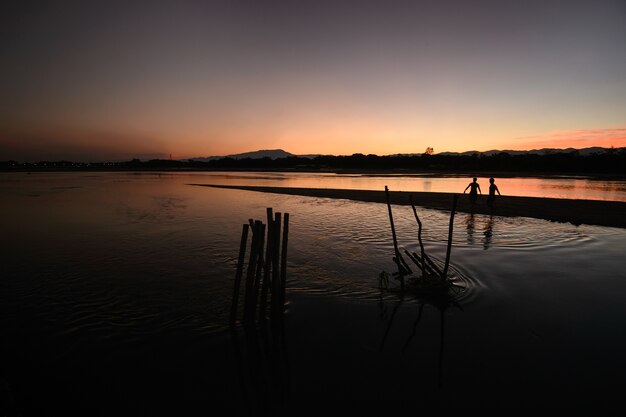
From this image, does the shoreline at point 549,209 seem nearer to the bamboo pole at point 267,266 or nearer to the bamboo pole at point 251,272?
the bamboo pole at point 267,266

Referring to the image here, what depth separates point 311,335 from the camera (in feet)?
24.0

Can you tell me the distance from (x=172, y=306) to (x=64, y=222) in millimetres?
16497

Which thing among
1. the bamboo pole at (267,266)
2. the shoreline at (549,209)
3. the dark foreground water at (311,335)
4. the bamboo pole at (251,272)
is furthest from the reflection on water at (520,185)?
the bamboo pole at (251,272)

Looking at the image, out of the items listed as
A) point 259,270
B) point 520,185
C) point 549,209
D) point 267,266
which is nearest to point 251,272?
point 259,270

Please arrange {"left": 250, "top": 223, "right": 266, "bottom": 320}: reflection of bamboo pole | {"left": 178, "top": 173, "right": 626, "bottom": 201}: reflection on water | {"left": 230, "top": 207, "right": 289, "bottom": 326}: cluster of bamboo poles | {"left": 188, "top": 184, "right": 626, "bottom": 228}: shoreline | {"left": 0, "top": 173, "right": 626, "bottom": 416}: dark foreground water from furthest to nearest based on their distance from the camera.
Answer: {"left": 178, "top": 173, "right": 626, "bottom": 201}: reflection on water, {"left": 188, "top": 184, "right": 626, "bottom": 228}: shoreline, {"left": 250, "top": 223, "right": 266, "bottom": 320}: reflection of bamboo pole, {"left": 230, "top": 207, "right": 289, "bottom": 326}: cluster of bamboo poles, {"left": 0, "top": 173, "right": 626, "bottom": 416}: dark foreground water

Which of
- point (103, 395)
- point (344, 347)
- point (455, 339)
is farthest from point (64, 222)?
point (455, 339)

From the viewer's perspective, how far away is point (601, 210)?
2308cm

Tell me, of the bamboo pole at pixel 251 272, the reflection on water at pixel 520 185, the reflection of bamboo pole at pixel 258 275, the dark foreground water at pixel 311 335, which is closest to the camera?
the dark foreground water at pixel 311 335

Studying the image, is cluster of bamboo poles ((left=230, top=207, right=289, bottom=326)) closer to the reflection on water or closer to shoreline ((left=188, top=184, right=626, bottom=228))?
shoreline ((left=188, top=184, right=626, bottom=228))

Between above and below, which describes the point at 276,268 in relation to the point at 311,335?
above

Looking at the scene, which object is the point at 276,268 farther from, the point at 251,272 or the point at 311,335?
the point at 311,335

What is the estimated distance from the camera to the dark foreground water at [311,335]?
5.50 m

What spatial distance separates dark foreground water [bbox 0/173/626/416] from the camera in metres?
5.50

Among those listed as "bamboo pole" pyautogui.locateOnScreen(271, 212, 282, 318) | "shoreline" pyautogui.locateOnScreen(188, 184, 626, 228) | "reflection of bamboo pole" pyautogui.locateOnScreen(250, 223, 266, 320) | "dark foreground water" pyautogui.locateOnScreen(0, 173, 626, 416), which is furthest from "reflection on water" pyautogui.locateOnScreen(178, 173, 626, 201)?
"reflection of bamboo pole" pyautogui.locateOnScreen(250, 223, 266, 320)
